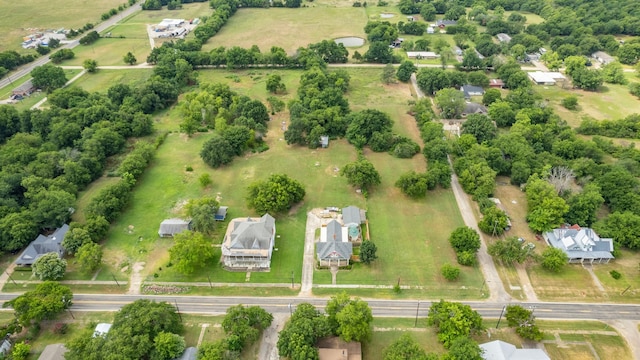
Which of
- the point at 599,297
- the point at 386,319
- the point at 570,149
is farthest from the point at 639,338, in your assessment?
the point at 570,149

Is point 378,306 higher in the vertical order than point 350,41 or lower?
lower

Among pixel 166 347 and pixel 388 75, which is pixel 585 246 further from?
pixel 388 75

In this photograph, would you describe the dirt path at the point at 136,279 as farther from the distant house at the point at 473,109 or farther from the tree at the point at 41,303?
the distant house at the point at 473,109

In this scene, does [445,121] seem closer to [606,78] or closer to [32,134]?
[606,78]

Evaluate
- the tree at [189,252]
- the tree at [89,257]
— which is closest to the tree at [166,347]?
the tree at [189,252]

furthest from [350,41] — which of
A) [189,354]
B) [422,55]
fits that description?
[189,354]

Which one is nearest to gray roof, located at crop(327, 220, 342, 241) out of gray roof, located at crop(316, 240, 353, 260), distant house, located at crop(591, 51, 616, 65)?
gray roof, located at crop(316, 240, 353, 260)
